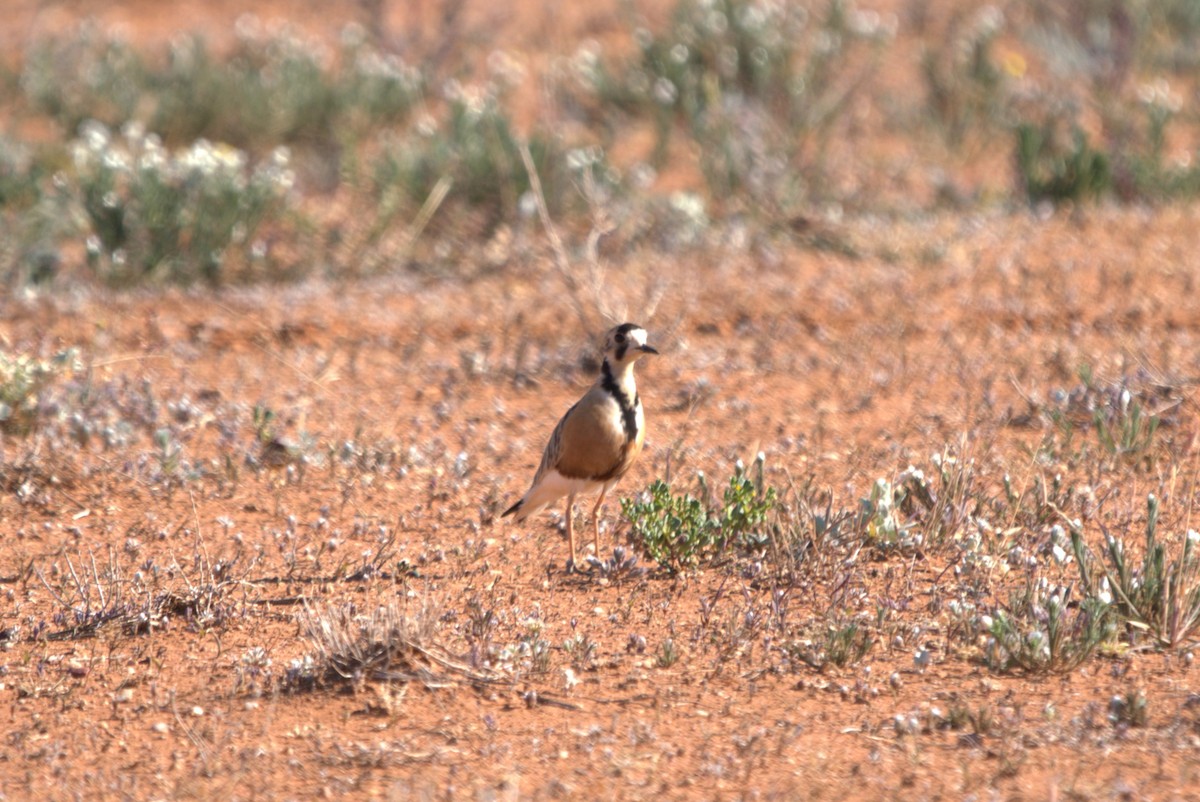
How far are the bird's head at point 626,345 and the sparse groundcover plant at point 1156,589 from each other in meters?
1.67

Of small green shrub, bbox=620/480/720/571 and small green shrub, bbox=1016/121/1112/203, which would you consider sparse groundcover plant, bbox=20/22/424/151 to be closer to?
small green shrub, bbox=1016/121/1112/203

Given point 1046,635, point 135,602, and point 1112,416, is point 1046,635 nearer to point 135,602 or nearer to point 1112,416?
point 1112,416

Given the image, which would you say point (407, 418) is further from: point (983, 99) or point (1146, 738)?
point (983, 99)

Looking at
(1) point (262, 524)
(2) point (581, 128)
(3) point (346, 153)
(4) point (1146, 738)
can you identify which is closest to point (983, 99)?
(2) point (581, 128)

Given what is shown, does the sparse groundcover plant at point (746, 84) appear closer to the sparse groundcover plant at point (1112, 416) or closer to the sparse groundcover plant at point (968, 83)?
the sparse groundcover plant at point (968, 83)

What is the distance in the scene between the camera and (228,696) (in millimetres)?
4684

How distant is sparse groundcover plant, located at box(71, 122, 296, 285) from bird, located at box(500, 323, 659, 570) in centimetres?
402

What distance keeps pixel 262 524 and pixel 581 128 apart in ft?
23.7

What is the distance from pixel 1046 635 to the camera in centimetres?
467

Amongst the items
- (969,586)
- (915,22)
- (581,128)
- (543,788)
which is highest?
(915,22)

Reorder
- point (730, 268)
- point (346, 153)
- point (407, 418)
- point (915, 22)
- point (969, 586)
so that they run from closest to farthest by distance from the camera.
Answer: point (969, 586), point (407, 418), point (730, 268), point (346, 153), point (915, 22)

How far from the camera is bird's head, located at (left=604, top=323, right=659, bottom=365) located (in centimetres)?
576

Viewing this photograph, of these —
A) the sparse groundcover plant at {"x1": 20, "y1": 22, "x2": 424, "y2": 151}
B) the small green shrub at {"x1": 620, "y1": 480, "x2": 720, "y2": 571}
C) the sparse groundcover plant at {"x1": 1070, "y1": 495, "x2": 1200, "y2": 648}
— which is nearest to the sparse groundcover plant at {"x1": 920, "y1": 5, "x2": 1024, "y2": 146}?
the sparse groundcover plant at {"x1": 20, "y1": 22, "x2": 424, "y2": 151}

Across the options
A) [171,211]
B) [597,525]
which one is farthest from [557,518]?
[171,211]
